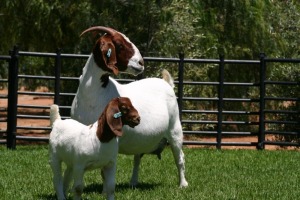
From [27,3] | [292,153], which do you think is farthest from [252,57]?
[292,153]

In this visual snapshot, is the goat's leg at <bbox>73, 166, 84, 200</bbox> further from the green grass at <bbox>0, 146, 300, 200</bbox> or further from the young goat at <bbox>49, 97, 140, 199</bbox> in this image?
the green grass at <bbox>0, 146, 300, 200</bbox>

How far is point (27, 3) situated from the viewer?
23094 mm

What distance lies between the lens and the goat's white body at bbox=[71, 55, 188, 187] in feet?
33.9

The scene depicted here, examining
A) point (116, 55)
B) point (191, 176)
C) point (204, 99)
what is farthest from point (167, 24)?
point (116, 55)

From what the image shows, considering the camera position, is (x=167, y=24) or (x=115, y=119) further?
(x=167, y=24)

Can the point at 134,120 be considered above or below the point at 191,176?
above

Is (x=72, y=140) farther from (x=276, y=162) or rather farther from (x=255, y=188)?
(x=276, y=162)

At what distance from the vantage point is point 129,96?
1085 centimetres

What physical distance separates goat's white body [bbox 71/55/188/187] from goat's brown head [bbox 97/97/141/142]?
1.24 meters

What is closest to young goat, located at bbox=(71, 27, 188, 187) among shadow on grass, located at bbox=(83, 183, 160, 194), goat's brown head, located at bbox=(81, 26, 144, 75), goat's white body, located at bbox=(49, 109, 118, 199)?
goat's brown head, located at bbox=(81, 26, 144, 75)

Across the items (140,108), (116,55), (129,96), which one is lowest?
(140,108)

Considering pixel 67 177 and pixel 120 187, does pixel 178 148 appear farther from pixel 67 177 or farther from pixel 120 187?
pixel 67 177

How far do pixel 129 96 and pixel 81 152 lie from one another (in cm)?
196

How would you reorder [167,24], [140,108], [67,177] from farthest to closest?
[167,24]
[140,108]
[67,177]
